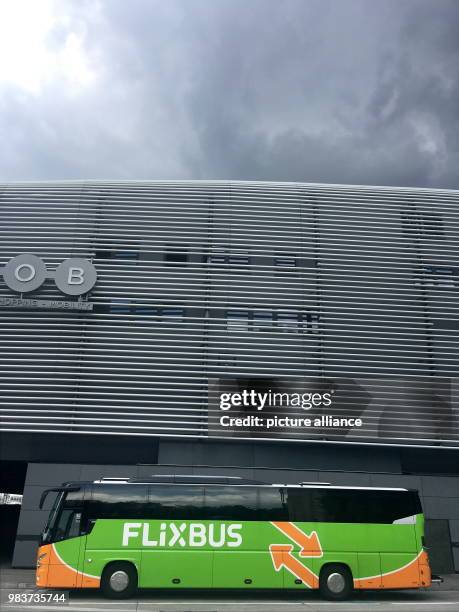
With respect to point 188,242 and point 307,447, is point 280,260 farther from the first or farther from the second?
point 307,447

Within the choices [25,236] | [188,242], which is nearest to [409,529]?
[188,242]

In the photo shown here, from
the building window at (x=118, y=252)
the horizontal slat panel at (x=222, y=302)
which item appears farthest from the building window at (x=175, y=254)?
the building window at (x=118, y=252)

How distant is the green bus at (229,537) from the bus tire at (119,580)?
0.02 metres

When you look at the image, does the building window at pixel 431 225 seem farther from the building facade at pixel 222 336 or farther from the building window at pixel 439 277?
the building window at pixel 439 277

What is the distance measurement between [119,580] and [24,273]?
37.8 ft

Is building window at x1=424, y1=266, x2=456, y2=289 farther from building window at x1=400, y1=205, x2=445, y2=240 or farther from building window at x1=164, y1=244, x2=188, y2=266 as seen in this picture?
building window at x1=164, y1=244, x2=188, y2=266

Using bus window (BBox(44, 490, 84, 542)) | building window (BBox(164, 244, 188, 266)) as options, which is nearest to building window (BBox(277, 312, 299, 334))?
building window (BBox(164, 244, 188, 266))

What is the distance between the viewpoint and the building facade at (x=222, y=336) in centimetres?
1806

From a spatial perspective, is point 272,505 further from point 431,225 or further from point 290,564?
point 431,225

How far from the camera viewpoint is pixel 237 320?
1950cm

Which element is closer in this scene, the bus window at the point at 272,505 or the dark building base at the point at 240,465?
the bus window at the point at 272,505

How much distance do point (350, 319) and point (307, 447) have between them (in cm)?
498

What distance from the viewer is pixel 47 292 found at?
1934 cm

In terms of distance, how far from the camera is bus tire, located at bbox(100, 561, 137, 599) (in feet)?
39.8
